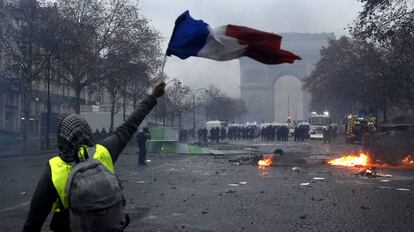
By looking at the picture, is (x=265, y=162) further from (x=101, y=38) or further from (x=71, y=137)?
(x=101, y=38)

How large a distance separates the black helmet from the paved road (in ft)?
16.3

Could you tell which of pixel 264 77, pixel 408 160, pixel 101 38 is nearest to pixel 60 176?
pixel 408 160

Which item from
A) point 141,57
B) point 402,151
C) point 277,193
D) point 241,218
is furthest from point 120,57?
point 241,218

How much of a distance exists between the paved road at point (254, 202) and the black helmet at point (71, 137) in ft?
16.3

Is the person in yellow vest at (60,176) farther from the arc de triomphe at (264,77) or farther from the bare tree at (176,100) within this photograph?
the arc de triomphe at (264,77)

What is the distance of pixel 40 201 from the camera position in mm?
2697

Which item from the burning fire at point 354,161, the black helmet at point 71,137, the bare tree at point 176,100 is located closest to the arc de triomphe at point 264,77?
the bare tree at point 176,100

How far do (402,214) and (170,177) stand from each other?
820cm

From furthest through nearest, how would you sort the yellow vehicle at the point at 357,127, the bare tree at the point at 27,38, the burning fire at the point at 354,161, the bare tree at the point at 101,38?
the yellow vehicle at the point at 357,127
the bare tree at the point at 101,38
the bare tree at the point at 27,38
the burning fire at the point at 354,161

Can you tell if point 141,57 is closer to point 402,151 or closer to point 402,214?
point 402,151

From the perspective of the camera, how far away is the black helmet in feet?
8.75

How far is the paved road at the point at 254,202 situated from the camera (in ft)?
25.6

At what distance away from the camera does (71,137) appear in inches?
105

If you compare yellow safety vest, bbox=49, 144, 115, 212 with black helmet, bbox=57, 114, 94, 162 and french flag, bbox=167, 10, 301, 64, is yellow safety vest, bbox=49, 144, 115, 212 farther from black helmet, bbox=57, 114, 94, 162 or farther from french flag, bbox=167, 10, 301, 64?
french flag, bbox=167, 10, 301, 64
